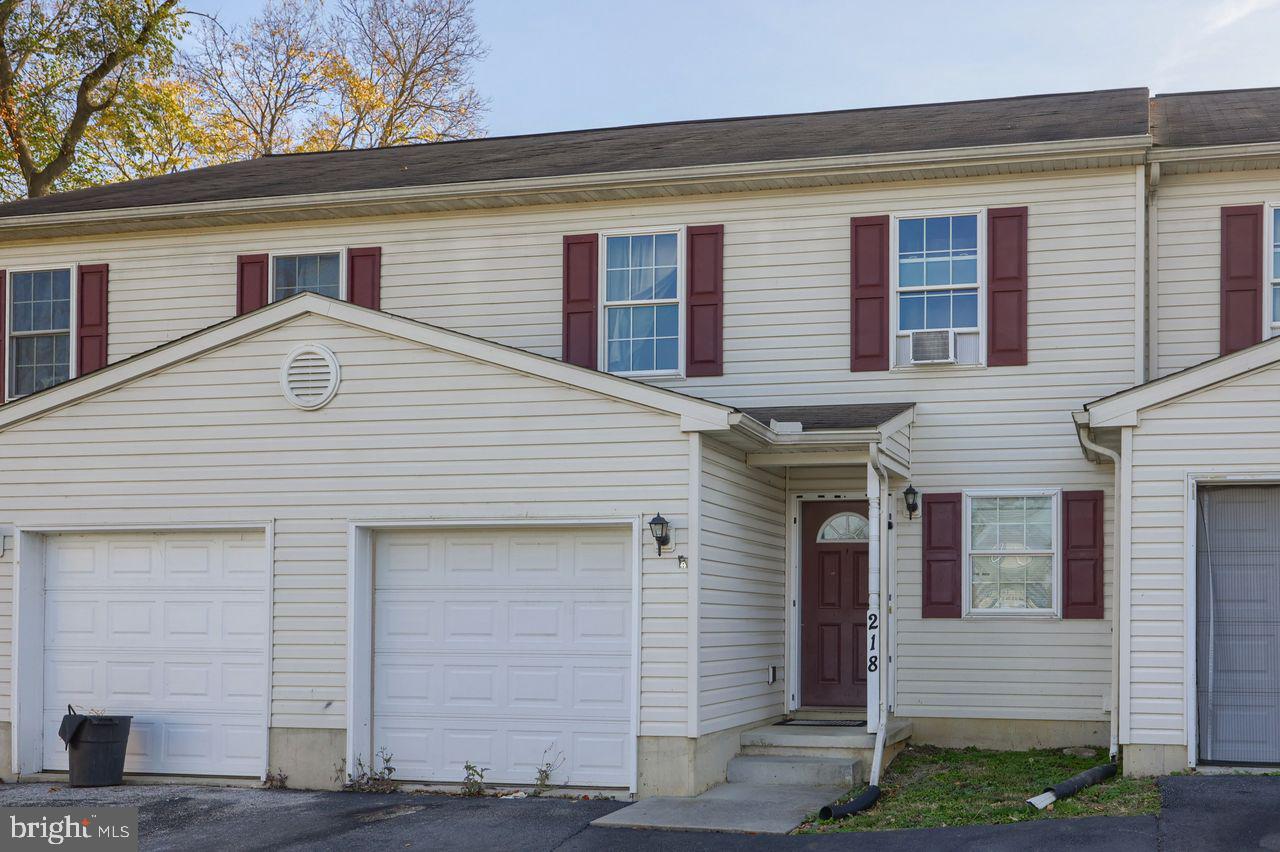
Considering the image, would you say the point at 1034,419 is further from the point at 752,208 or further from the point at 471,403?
the point at 471,403

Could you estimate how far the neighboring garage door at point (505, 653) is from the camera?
1174 centimetres

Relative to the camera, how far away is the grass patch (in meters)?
9.89

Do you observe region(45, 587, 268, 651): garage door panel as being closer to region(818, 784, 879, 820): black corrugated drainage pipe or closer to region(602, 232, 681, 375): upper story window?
region(602, 232, 681, 375): upper story window

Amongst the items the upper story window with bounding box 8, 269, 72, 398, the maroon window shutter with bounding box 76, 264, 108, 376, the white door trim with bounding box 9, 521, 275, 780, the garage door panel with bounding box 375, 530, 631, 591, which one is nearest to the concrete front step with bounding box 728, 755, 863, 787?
the garage door panel with bounding box 375, 530, 631, 591

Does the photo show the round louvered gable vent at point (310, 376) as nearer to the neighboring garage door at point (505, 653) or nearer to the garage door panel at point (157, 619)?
the neighboring garage door at point (505, 653)

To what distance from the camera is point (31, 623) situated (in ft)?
42.5

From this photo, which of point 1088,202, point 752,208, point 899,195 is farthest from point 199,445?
point 1088,202

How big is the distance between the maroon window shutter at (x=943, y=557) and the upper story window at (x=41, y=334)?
968 cm

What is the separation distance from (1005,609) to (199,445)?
298 inches

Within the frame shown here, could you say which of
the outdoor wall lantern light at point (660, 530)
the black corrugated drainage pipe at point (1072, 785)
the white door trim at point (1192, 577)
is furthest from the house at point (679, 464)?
the black corrugated drainage pipe at point (1072, 785)

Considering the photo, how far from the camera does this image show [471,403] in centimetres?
1197

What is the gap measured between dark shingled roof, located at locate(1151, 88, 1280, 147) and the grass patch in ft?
19.4

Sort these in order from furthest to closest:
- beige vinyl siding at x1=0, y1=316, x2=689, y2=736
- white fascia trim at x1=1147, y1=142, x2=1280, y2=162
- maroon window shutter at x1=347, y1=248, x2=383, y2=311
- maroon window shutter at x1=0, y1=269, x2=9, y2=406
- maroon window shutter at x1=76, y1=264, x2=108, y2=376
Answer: maroon window shutter at x1=0, y1=269, x2=9, y2=406 → maroon window shutter at x1=76, y1=264, x2=108, y2=376 → maroon window shutter at x1=347, y1=248, x2=383, y2=311 → white fascia trim at x1=1147, y1=142, x2=1280, y2=162 → beige vinyl siding at x1=0, y1=316, x2=689, y2=736

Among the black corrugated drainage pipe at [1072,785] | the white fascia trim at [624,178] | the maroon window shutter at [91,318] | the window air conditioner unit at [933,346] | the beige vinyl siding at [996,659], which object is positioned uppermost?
the white fascia trim at [624,178]
